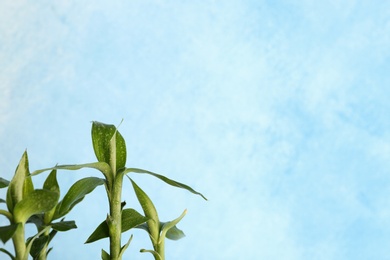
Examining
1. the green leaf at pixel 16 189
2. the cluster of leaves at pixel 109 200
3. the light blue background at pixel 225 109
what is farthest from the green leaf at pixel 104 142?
the light blue background at pixel 225 109

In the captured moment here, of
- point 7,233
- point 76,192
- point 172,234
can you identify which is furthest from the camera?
point 172,234

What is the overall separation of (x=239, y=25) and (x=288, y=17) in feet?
0.49

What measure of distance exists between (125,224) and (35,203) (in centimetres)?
17

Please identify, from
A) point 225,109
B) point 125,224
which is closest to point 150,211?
point 125,224

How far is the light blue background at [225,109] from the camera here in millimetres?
2012

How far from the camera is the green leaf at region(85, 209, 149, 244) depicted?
3.38 ft

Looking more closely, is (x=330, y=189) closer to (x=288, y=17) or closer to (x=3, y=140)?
(x=288, y=17)

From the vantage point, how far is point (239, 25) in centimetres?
206

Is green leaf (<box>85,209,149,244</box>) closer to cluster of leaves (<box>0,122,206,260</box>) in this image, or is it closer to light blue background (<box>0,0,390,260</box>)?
cluster of leaves (<box>0,122,206,260</box>)

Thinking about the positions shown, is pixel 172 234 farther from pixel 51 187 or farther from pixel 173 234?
pixel 51 187

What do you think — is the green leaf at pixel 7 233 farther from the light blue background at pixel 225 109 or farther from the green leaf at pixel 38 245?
the light blue background at pixel 225 109

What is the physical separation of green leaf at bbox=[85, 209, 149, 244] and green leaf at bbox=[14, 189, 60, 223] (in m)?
0.13

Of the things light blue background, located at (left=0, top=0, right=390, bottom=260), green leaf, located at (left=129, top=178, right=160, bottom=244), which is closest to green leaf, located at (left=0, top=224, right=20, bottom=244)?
green leaf, located at (left=129, top=178, right=160, bottom=244)

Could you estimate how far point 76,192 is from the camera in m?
0.97
